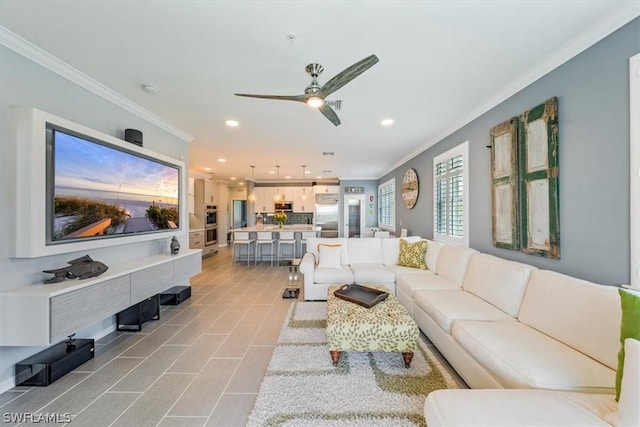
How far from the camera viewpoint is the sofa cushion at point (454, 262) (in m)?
2.94

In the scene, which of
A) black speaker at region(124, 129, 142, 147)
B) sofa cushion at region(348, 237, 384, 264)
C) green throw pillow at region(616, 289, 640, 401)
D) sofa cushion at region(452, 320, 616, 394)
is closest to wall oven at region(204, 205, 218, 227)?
black speaker at region(124, 129, 142, 147)

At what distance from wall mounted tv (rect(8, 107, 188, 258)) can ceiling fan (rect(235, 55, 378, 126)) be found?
1.55m

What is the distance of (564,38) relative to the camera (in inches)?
73.9

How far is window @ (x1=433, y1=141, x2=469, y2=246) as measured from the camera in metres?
3.54

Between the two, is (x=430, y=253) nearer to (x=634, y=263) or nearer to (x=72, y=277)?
(x=634, y=263)

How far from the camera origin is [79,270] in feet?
6.99

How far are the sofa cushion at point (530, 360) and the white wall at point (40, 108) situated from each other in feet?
11.2

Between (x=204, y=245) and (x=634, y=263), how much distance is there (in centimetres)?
826

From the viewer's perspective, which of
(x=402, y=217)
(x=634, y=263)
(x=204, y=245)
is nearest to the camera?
(x=634, y=263)

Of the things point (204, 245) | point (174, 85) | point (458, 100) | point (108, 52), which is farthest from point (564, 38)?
point (204, 245)

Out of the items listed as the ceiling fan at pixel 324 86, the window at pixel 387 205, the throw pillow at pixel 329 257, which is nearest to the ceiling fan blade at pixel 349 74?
the ceiling fan at pixel 324 86

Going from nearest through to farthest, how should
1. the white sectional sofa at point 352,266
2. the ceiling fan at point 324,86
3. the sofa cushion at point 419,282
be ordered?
1. the ceiling fan at point 324,86
2. the sofa cushion at point 419,282
3. the white sectional sofa at point 352,266

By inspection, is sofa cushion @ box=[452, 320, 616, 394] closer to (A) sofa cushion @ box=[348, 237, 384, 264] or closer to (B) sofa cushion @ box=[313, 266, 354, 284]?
(B) sofa cushion @ box=[313, 266, 354, 284]

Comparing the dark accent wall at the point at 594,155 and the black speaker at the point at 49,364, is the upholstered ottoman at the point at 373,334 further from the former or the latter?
the black speaker at the point at 49,364
